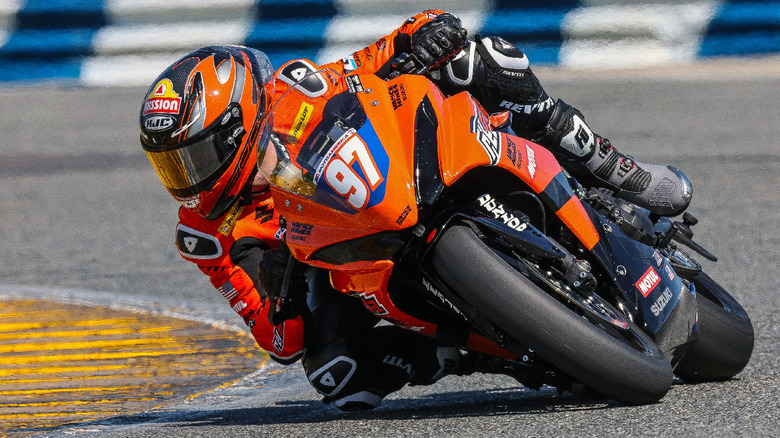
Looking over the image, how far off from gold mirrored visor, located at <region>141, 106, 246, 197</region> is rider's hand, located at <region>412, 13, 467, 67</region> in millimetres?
713

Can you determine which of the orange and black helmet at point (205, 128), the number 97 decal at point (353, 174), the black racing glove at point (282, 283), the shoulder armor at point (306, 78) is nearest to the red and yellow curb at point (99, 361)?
the black racing glove at point (282, 283)

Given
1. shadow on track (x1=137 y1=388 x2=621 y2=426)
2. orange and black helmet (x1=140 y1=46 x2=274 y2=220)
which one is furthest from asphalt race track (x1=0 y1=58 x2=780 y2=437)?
orange and black helmet (x1=140 y1=46 x2=274 y2=220)

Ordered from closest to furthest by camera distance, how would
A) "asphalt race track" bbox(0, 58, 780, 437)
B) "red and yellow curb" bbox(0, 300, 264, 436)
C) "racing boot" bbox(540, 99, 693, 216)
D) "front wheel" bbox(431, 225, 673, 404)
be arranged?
"front wheel" bbox(431, 225, 673, 404) < "asphalt race track" bbox(0, 58, 780, 437) < "racing boot" bbox(540, 99, 693, 216) < "red and yellow curb" bbox(0, 300, 264, 436)

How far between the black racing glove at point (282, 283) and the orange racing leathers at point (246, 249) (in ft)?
0.63

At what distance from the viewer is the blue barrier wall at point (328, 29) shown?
1195cm

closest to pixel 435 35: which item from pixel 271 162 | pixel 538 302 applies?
pixel 271 162

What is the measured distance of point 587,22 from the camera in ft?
39.2

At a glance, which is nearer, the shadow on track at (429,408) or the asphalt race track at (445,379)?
the asphalt race track at (445,379)

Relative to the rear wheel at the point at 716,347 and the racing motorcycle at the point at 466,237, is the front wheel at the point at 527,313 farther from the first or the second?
the rear wheel at the point at 716,347

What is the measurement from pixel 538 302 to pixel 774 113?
8190mm

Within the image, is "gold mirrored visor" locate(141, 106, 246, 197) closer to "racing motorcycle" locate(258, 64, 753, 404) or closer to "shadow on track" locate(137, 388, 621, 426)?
"racing motorcycle" locate(258, 64, 753, 404)

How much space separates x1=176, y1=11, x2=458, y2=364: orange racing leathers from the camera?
4.27 m

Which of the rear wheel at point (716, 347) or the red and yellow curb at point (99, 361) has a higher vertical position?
the rear wheel at point (716, 347)

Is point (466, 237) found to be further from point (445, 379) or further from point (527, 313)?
point (445, 379)
